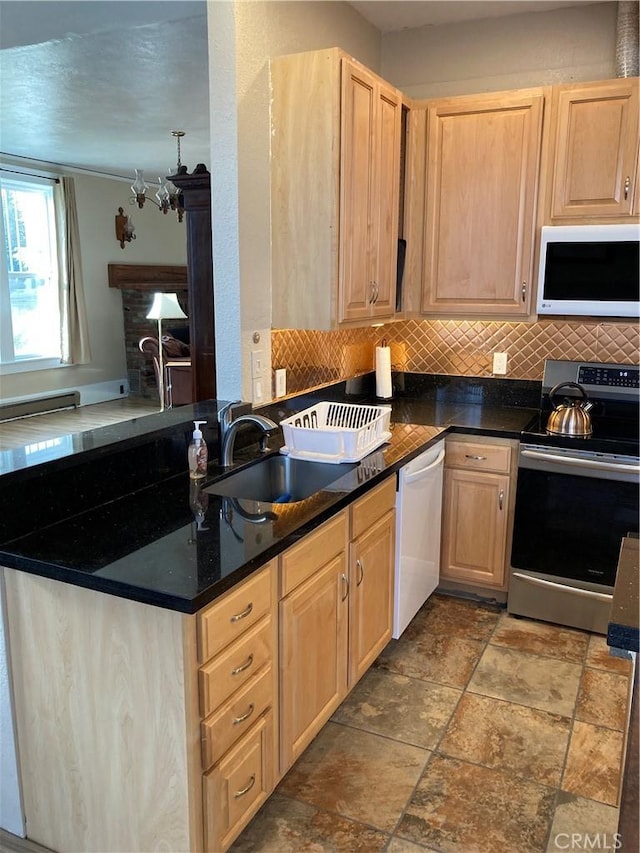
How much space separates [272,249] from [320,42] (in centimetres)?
→ 98

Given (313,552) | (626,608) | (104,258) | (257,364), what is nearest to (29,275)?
(104,258)

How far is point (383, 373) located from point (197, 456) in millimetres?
1610

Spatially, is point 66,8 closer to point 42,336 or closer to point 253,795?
point 253,795

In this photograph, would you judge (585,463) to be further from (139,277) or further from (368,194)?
(139,277)

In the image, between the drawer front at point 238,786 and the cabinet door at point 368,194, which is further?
the cabinet door at point 368,194

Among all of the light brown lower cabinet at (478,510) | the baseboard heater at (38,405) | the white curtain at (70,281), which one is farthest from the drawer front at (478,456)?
the white curtain at (70,281)

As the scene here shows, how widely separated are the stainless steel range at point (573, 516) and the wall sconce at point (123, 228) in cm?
621

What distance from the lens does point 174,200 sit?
223 inches

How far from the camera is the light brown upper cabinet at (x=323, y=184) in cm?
254

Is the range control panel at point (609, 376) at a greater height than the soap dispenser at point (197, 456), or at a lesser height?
greater

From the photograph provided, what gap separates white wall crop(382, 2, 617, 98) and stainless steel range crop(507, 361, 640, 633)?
59.2 inches

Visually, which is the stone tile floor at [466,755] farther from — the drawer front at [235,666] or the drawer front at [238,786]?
the drawer front at [235,666]

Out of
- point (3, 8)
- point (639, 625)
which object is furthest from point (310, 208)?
point (639, 625)

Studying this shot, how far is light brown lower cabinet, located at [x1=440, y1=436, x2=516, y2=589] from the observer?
3.13 metres
